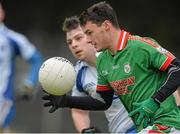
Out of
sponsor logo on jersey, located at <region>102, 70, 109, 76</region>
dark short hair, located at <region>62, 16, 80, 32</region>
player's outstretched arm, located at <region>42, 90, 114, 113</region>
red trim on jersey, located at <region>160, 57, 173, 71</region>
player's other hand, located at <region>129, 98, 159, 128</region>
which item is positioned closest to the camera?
player's other hand, located at <region>129, 98, 159, 128</region>

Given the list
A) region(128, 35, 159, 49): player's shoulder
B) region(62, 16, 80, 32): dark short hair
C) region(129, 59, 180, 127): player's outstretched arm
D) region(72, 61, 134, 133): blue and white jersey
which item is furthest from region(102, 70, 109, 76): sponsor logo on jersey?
region(62, 16, 80, 32): dark short hair

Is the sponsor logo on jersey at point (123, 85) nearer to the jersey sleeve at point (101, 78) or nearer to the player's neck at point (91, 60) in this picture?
the jersey sleeve at point (101, 78)

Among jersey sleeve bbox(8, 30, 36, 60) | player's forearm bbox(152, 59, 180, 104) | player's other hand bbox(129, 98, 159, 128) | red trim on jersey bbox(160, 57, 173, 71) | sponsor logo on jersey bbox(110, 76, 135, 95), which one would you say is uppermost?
jersey sleeve bbox(8, 30, 36, 60)

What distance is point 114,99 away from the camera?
7.73m

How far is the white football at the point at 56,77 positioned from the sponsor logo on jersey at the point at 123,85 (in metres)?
0.36

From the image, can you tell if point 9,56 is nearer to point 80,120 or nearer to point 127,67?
point 80,120

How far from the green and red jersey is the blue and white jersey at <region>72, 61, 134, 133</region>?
55.9 inches

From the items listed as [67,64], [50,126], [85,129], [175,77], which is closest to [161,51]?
[175,77]

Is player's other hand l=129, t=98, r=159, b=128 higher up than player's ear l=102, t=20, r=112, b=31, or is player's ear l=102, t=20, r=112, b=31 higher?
player's ear l=102, t=20, r=112, b=31

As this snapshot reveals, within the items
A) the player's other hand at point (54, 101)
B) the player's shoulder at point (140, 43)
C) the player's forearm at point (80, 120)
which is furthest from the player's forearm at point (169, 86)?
the player's forearm at point (80, 120)

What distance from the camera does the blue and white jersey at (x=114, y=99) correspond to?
7.77 m

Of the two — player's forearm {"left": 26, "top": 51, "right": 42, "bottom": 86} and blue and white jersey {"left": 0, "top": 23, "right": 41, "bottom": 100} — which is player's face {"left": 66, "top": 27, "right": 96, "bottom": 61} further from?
blue and white jersey {"left": 0, "top": 23, "right": 41, "bottom": 100}

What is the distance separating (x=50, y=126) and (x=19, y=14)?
7.19 ft

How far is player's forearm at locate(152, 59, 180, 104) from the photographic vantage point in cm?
596
